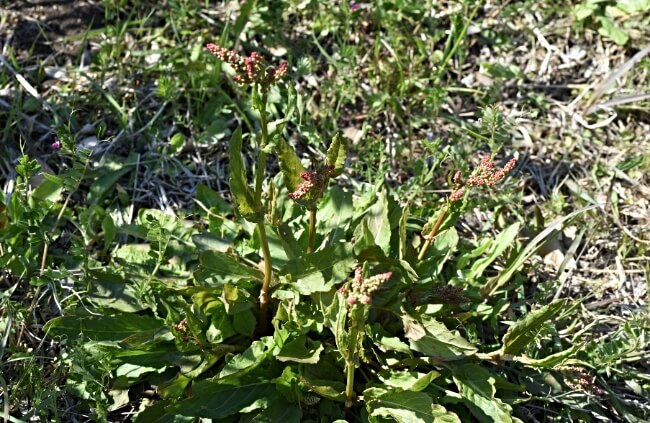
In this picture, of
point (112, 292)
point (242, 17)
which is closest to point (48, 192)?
point (112, 292)

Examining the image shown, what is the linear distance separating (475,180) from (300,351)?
0.90 m

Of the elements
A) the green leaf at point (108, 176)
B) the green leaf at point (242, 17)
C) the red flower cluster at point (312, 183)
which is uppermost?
the red flower cluster at point (312, 183)

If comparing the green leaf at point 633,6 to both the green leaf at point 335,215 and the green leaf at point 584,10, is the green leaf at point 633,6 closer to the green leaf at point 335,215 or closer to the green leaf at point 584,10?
the green leaf at point 584,10

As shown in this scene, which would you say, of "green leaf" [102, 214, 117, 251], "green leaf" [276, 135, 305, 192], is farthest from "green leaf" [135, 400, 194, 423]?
"green leaf" [276, 135, 305, 192]

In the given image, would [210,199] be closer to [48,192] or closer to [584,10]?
[48,192]

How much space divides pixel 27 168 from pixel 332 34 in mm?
1898

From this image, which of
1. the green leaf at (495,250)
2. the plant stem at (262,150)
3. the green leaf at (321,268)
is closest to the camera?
the plant stem at (262,150)

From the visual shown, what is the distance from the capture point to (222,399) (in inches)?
109

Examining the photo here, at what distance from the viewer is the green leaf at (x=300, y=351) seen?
2.74 m

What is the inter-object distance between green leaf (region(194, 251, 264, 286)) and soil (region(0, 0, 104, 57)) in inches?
70.7

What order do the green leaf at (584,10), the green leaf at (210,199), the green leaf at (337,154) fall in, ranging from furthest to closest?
the green leaf at (584,10)
the green leaf at (210,199)
the green leaf at (337,154)

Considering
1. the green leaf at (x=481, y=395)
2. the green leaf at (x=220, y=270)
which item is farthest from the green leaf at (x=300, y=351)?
the green leaf at (x=481, y=395)

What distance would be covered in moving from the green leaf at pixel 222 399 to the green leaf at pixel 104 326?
1.03 feet

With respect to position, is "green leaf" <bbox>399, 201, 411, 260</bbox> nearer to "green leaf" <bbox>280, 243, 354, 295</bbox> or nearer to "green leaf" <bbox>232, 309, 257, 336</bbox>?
"green leaf" <bbox>280, 243, 354, 295</bbox>
